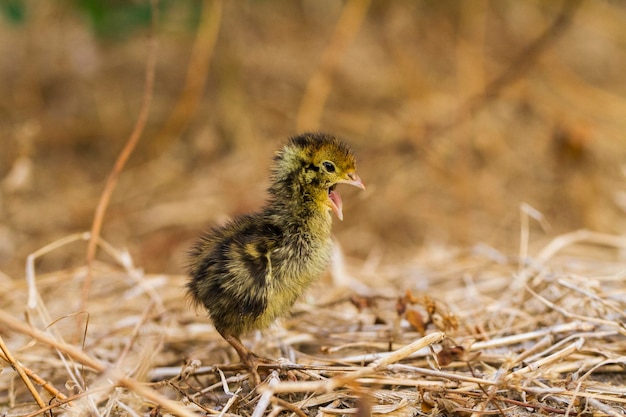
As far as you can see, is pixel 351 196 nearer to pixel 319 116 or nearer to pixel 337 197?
pixel 319 116

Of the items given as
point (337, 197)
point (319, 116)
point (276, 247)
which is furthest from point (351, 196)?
point (276, 247)

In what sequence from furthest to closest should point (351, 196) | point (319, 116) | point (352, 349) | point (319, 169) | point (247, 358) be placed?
point (319, 116)
point (351, 196)
point (352, 349)
point (319, 169)
point (247, 358)

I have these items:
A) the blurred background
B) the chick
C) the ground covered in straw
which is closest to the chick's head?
the chick

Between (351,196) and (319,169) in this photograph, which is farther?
(351,196)

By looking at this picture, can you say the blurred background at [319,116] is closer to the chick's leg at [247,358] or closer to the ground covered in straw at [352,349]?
the ground covered in straw at [352,349]

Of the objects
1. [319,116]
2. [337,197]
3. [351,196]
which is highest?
[319,116]

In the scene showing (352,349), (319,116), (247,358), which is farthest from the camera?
(319,116)

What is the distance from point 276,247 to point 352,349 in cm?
72

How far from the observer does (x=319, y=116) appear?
7.55 meters

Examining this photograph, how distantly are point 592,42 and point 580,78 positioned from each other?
2.88 ft

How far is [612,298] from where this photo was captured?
3.66 m

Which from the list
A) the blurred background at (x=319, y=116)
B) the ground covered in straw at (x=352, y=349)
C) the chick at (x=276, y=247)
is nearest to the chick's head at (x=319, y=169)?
the chick at (x=276, y=247)

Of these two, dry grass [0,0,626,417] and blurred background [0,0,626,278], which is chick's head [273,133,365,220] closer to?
dry grass [0,0,626,417]

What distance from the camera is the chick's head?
10.4 ft
